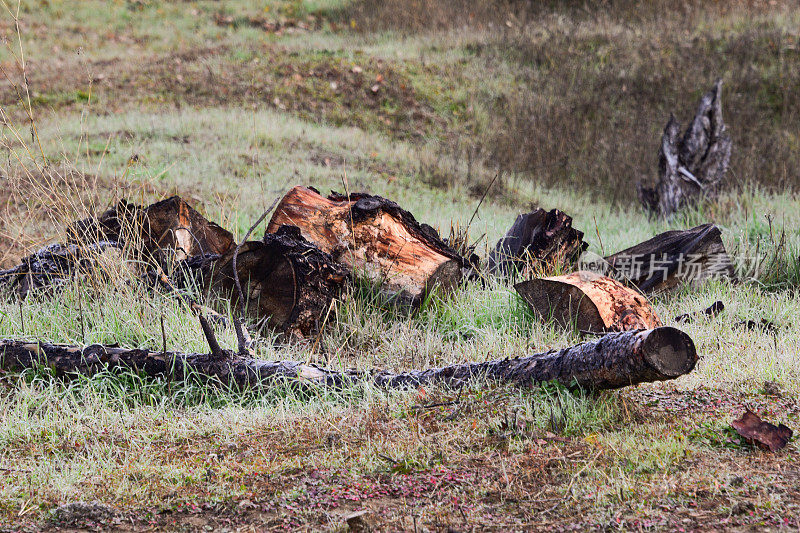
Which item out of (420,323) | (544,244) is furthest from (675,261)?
(420,323)

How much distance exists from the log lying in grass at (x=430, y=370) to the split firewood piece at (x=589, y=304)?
98 cm

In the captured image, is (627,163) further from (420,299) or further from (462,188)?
(420,299)

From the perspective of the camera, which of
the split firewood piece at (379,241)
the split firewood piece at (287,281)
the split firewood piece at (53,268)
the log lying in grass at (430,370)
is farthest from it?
the split firewood piece at (379,241)

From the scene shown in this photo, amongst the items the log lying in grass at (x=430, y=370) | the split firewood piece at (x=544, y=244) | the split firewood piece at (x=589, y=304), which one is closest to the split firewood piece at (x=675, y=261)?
the split firewood piece at (x=544, y=244)

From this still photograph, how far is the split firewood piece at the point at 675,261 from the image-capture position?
5.11 metres

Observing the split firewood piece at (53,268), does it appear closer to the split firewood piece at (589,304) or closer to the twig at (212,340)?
the twig at (212,340)

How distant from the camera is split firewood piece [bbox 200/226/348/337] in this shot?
4.20m

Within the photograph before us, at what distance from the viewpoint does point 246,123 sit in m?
11.4

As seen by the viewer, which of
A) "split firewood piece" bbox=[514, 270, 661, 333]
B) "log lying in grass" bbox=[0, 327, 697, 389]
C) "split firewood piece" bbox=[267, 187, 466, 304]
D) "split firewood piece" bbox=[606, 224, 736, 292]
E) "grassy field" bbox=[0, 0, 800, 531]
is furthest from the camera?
"split firewood piece" bbox=[606, 224, 736, 292]

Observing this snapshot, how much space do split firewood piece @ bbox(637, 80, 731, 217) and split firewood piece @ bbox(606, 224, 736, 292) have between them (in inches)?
131

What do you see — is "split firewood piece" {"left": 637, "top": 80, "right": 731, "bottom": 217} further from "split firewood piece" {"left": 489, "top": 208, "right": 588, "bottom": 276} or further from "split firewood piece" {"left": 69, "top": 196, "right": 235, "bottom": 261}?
"split firewood piece" {"left": 69, "top": 196, "right": 235, "bottom": 261}

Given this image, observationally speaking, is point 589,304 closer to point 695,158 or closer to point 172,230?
point 172,230

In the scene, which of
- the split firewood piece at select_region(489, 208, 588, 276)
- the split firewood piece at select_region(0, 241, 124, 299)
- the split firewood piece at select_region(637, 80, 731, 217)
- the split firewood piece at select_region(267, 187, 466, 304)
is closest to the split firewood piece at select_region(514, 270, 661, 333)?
the split firewood piece at select_region(267, 187, 466, 304)

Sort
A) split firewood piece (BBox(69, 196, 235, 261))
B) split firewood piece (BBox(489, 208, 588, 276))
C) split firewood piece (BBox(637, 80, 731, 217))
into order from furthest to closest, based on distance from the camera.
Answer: split firewood piece (BBox(637, 80, 731, 217)) → split firewood piece (BBox(489, 208, 588, 276)) → split firewood piece (BBox(69, 196, 235, 261))
